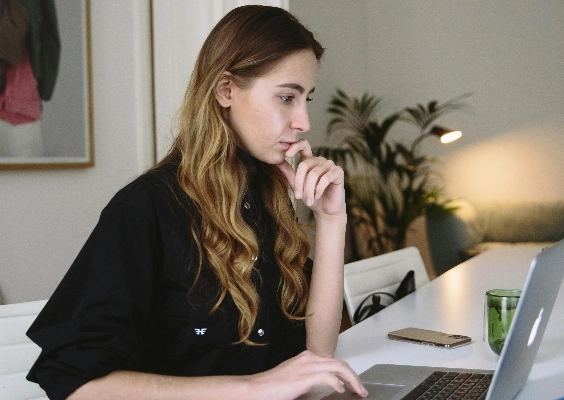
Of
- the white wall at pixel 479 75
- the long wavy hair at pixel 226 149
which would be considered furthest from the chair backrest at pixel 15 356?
the white wall at pixel 479 75

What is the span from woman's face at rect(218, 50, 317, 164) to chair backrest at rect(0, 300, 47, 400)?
550mm

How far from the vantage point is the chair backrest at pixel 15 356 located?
51.6 inches

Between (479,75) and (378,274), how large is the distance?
171 inches

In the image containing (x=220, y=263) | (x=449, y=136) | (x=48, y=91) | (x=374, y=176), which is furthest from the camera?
(x=374, y=176)

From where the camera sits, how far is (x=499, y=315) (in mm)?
1340

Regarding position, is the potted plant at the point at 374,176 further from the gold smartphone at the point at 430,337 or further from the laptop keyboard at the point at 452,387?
the laptop keyboard at the point at 452,387

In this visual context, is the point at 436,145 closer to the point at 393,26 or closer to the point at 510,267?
the point at 393,26

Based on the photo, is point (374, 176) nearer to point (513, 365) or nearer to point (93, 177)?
point (93, 177)

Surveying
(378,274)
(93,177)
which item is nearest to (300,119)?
(378,274)

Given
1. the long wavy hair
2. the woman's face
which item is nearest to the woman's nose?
the woman's face

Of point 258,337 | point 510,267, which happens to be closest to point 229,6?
point 510,267

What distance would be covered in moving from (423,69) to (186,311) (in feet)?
17.6

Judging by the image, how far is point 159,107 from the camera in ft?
10.9

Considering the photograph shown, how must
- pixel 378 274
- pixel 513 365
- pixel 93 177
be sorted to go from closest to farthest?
1. pixel 513 365
2. pixel 378 274
3. pixel 93 177
